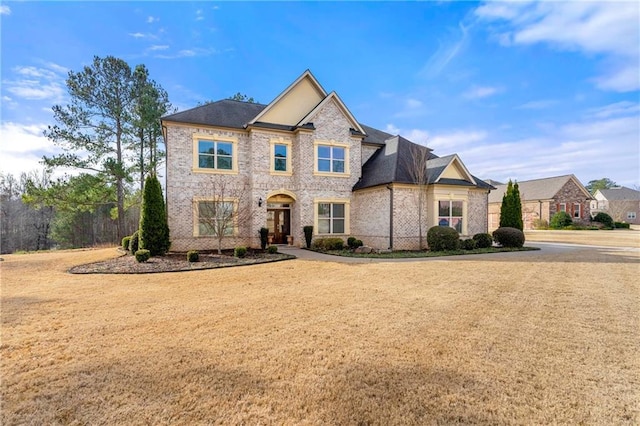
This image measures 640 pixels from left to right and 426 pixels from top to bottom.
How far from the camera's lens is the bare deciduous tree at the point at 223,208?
15190mm

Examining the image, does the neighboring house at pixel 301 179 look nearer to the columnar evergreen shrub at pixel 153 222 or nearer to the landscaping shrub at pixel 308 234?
the landscaping shrub at pixel 308 234

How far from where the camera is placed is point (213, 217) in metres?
15.6

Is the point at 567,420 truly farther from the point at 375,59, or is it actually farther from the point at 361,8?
the point at 375,59

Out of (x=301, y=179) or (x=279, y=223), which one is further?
(x=279, y=223)

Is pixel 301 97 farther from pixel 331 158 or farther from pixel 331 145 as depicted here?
pixel 331 158

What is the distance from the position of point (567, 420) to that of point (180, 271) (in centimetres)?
1057

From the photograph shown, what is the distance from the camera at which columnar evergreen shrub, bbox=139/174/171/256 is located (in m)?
13.5

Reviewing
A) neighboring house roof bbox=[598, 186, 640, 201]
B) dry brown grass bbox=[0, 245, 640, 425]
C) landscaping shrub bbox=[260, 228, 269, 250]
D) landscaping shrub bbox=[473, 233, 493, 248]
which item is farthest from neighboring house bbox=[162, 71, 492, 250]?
neighboring house roof bbox=[598, 186, 640, 201]

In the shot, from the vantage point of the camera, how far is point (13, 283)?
8852 millimetres

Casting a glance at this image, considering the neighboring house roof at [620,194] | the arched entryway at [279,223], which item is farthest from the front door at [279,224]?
the neighboring house roof at [620,194]

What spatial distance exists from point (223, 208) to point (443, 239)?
11384 mm

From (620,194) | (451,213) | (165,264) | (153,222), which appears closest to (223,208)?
(153,222)

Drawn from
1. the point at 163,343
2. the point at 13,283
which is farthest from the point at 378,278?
the point at 13,283

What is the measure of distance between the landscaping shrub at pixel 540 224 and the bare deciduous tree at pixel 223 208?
40.1 metres
